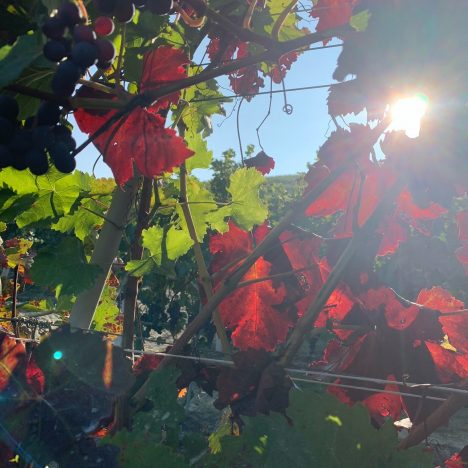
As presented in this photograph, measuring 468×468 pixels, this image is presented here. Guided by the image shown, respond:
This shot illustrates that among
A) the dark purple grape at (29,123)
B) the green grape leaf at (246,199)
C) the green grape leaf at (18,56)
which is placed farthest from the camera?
the green grape leaf at (246,199)

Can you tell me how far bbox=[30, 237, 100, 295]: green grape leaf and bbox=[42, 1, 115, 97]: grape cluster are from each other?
1.83ft

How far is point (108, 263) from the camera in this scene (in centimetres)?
116

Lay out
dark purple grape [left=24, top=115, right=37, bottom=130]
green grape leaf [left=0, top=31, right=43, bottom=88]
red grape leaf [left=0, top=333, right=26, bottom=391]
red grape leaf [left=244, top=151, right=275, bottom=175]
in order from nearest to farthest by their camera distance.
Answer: green grape leaf [left=0, top=31, right=43, bottom=88]
red grape leaf [left=0, top=333, right=26, bottom=391]
dark purple grape [left=24, top=115, right=37, bottom=130]
red grape leaf [left=244, top=151, right=275, bottom=175]

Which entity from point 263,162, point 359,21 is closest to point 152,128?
point 359,21

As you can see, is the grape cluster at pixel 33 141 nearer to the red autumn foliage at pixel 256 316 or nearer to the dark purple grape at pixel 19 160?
the dark purple grape at pixel 19 160

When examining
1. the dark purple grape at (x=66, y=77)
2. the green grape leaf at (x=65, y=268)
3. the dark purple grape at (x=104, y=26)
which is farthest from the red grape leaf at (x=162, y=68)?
the green grape leaf at (x=65, y=268)

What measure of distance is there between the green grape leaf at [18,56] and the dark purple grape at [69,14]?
0.10 ft

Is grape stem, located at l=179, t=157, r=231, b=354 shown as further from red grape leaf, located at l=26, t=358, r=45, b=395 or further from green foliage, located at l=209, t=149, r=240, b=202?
green foliage, located at l=209, t=149, r=240, b=202

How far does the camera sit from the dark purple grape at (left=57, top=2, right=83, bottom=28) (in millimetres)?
487

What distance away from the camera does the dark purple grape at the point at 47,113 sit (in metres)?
0.62

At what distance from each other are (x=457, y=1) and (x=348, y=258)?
1.00ft

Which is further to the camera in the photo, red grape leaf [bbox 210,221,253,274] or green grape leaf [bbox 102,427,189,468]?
red grape leaf [bbox 210,221,253,274]

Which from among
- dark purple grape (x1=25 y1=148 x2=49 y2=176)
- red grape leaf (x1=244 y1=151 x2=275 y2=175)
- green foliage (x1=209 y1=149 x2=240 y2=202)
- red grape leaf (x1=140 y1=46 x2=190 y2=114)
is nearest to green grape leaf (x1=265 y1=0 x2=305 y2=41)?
red grape leaf (x1=244 y1=151 x2=275 y2=175)

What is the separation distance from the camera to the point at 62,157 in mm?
644
